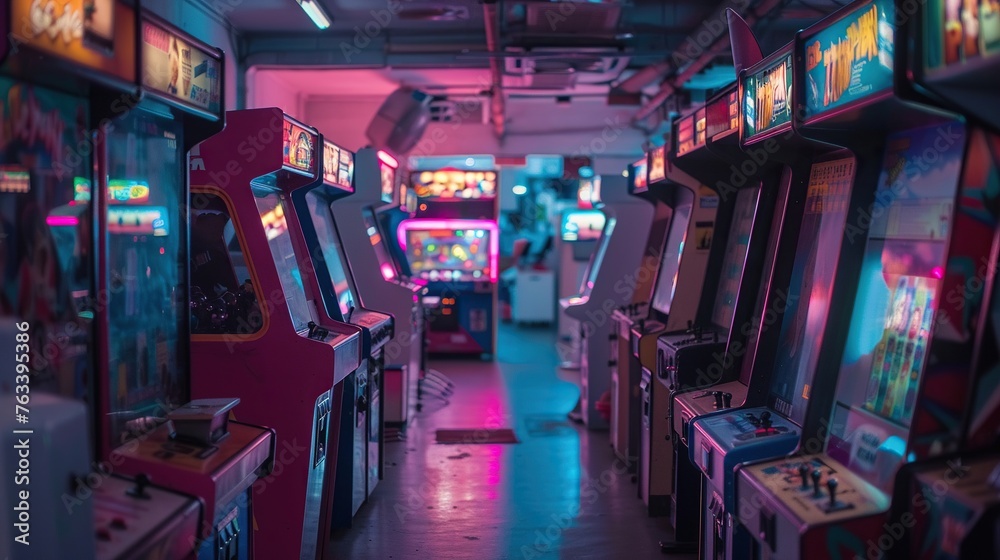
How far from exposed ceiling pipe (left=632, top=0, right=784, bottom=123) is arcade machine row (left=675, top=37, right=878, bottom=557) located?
85.6 inches

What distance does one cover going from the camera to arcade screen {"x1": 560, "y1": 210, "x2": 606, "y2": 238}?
13.4 meters

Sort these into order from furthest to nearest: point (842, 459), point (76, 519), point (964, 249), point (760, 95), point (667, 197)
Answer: point (667, 197)
point (760, 95)
point (842, 459)
point (964, 249)
point (76, 519)

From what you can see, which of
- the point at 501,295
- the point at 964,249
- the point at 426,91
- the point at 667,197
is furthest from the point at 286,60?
the point at 501,295

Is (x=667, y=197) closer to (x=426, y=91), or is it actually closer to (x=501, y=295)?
(x=426, y=91)

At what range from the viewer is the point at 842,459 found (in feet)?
7.93

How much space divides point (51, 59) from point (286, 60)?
20.6 feet

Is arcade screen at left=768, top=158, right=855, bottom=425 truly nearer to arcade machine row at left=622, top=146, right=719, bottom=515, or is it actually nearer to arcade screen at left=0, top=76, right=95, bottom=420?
arcade machine row at left=622, top=146, right=719, bottom=515

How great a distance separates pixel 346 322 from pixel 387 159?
3.19 metres

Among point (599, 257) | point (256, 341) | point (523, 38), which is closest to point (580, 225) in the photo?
point (599, 257)

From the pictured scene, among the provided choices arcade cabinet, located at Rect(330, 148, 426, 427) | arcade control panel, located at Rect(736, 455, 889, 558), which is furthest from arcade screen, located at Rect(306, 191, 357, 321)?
arcade control panel, located at Rect(736, 455, 889, 558)

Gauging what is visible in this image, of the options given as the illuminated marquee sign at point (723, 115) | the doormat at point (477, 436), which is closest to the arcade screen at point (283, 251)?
the illuminated marquee sign at point (723, 115)

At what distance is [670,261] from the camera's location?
18.4 feet

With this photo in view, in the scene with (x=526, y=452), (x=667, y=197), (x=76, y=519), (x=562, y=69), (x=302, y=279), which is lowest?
(x=526, y=452)

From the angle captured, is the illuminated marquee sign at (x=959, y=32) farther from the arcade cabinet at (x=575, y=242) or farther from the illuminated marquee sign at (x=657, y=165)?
the arcade cabinet at (x=575, y=242)
